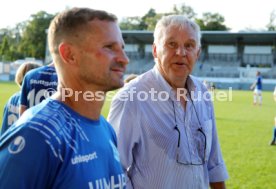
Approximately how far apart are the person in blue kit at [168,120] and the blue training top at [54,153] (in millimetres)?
822

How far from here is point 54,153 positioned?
158cm

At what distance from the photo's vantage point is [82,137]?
1804 millimetres

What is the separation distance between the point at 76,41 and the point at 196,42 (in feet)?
4.72

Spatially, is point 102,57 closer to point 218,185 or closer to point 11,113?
point 218,185

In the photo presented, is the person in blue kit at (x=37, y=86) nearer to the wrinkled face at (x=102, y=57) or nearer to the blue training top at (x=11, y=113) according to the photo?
the blue training top at (x=11, y=113)

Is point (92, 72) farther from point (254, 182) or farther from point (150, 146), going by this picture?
point (254, 182)

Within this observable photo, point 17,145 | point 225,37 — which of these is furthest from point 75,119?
point 225,37

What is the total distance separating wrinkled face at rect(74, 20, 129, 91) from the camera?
1892 mm

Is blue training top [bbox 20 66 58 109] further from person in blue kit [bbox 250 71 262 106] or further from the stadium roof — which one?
the stadium roof

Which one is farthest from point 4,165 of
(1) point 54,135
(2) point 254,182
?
(2) point 254,182

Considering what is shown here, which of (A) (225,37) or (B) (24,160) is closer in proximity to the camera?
(B) (24,160)

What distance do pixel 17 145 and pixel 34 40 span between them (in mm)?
88862

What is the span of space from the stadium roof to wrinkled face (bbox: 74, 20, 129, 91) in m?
60.5

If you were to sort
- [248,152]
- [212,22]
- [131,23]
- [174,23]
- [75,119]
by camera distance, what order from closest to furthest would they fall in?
[75,119]
[174,23]
[248,152]
[212,22]
[131,23]
